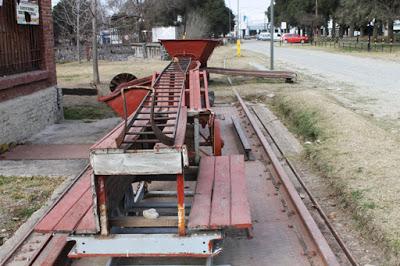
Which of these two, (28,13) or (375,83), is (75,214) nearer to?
(28,13)

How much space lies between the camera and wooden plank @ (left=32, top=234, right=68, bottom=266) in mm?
4840

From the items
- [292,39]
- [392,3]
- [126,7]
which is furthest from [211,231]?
[292,39]

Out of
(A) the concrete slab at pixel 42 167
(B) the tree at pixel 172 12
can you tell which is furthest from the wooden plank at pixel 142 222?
(B) the tree at pixel 172 12

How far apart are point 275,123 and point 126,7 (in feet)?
159

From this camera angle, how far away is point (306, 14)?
79.8m

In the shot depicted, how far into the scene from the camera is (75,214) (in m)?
4.76

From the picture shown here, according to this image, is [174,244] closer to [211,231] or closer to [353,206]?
[211,231]

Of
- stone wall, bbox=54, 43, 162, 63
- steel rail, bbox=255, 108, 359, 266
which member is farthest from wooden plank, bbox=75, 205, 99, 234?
stone wall, bbox=54, 43, 162, 63

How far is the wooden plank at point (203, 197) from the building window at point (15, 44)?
6177mm

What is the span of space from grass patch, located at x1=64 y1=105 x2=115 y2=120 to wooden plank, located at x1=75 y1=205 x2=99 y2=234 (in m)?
9.54

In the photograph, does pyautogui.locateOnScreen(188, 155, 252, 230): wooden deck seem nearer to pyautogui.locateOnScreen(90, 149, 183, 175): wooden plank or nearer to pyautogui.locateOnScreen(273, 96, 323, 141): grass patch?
pyautogui.locateOnScreen(90, 149, 183, 175): wooden plank

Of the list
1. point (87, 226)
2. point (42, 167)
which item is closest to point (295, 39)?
point (42, 167)

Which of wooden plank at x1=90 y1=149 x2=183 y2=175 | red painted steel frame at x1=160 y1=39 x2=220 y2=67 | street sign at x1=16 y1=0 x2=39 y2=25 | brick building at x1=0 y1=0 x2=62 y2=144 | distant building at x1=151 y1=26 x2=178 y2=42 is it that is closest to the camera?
wooden plank at x1=90 y1=149 x2=183 y2=175

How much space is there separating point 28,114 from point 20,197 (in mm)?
4509
